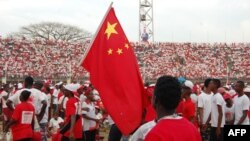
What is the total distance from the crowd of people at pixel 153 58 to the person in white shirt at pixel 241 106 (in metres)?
32.8

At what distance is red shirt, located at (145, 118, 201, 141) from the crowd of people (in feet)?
125

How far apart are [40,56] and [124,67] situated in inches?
1674

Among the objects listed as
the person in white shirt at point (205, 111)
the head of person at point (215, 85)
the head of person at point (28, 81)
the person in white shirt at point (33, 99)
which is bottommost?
the person in white shirt at point (205, 111)

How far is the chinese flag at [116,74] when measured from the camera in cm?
565

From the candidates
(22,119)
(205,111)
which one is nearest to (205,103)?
(205,111)

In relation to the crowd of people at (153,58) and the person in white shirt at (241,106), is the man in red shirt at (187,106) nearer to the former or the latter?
the person in white shirt at (241,106)

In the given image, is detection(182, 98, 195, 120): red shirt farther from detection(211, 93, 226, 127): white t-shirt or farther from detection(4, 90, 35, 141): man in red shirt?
detection(4, 90, 35, 141): man in red shirt

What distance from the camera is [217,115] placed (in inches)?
350

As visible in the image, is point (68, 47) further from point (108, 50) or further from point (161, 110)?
point (161, 110)

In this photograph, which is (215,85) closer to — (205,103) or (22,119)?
(205,103)

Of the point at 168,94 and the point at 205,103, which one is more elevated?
the point at 168,94

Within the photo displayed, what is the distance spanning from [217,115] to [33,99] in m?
3.41

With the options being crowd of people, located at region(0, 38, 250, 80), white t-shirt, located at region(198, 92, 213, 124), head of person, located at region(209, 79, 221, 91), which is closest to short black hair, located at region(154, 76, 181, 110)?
head of person, located at region(209, 79, 221, 91)

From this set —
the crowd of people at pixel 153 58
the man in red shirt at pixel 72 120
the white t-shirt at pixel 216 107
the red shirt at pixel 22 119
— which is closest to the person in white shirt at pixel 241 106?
the white t-shirt at pixel 216 107
